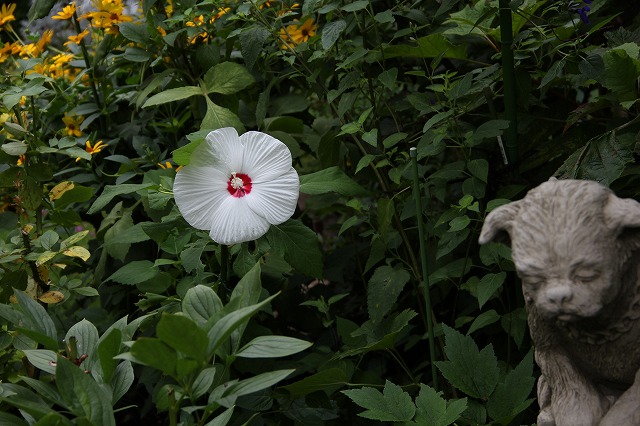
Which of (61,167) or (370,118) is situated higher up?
(370,118)

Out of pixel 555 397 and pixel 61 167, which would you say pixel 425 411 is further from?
pixel 61 167

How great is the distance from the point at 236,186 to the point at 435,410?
0.60 metres

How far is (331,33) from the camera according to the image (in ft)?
6.89

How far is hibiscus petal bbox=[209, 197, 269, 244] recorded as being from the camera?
1819mm

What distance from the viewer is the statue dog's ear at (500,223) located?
1.19 metres

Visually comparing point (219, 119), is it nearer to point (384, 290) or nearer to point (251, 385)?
point (384, 290)

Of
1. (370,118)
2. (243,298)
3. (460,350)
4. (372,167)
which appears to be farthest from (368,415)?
(370,118)

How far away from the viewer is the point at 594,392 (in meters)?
1.28

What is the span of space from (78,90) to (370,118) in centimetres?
101

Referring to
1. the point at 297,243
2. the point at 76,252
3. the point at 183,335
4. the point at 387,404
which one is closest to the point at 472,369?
the point at 387,404

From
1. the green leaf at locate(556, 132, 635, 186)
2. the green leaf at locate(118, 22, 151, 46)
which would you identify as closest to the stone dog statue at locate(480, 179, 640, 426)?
the green leaf at locate(556, 132, 635, 186)

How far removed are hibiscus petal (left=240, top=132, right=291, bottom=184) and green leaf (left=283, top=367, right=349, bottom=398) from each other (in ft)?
1.55

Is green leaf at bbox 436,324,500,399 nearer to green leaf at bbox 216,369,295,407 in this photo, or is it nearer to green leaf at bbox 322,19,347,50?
green leaf at bbox 216,369,295,407

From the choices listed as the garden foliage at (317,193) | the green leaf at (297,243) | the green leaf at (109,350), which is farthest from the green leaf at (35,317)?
the green leaf at (297,243)
